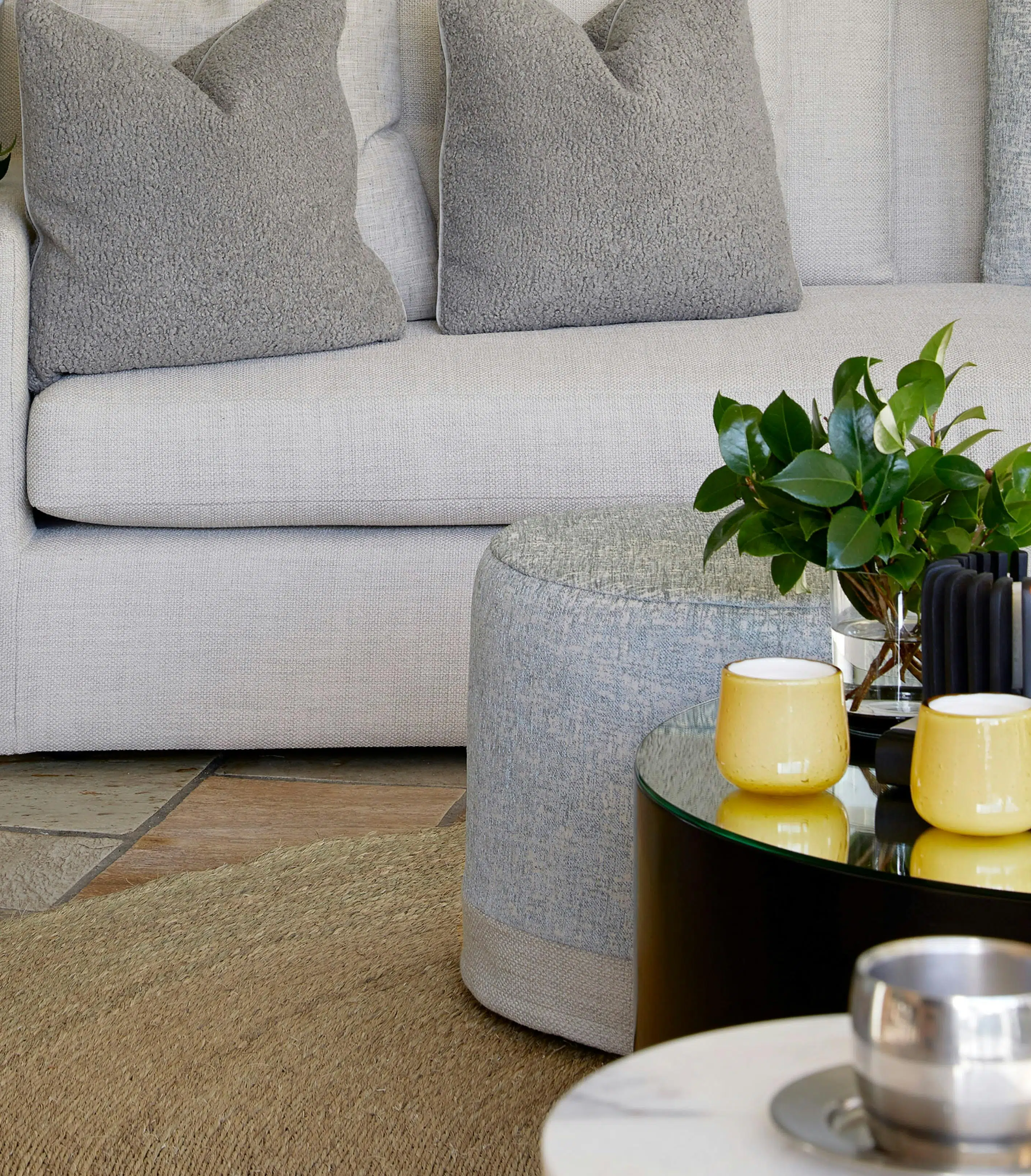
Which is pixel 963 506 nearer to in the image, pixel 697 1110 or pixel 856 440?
pixel 856 440

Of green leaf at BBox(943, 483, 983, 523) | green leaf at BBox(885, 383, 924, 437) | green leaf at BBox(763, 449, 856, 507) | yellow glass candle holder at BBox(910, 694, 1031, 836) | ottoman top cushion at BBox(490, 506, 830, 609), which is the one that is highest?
green leaf at BBox(885, 383, 924, 437)

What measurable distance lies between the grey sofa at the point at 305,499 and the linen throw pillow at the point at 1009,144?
570 millimetres

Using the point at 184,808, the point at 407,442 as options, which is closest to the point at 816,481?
the point at 407,442

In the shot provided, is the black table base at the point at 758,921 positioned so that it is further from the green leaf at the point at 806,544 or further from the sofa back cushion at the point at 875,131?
the sofa back cushion at the point at 875,131

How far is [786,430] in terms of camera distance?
0.94 m

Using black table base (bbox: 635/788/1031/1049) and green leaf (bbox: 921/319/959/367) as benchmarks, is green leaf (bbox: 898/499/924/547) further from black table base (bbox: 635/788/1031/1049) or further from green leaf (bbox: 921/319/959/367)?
black table base (bbox: 635/788/1031/1049)

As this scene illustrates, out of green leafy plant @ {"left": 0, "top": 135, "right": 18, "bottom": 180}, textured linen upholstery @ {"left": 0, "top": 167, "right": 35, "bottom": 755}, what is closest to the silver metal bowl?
textured linen upholstery @ {"left": 0, "top": 167, "right": 35, "bottom": 755}

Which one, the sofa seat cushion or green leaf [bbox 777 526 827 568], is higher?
the sofa seat cushion

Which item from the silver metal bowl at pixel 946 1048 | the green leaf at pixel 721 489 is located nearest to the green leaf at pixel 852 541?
the green leaf at pixel 721 489

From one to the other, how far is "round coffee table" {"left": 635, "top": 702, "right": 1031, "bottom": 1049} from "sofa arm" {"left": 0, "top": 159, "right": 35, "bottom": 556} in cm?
115

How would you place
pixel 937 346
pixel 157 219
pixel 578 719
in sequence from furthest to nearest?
pixel 157 219 → pixel 578 719 → pixel 937 346

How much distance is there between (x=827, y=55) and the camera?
245 centimetres

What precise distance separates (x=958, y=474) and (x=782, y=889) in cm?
30

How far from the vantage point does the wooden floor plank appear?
5.17 ft
